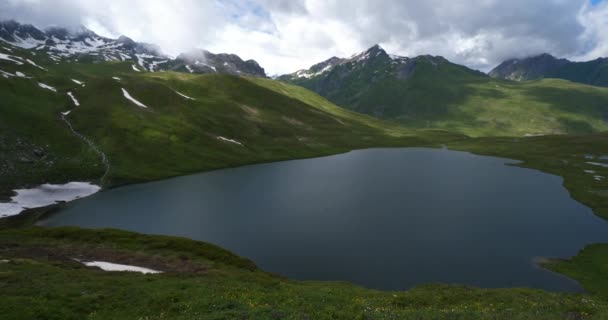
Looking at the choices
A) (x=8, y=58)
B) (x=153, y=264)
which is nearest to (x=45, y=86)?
(x=8, y=58)

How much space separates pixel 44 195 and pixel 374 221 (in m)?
80.2

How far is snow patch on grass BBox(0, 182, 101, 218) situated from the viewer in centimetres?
7346

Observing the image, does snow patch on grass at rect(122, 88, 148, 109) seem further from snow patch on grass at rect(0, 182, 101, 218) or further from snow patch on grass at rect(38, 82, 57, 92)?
snow patch on grass at rect(0, 182, 101, 218)

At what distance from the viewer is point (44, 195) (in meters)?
83.6

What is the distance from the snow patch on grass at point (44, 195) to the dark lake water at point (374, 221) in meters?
5.72

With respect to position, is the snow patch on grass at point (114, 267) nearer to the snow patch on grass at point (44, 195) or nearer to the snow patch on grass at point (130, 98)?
→ the snow patch on grass at point (44, 195)

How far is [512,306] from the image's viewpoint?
27125mm

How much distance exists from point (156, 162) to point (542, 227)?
114 m

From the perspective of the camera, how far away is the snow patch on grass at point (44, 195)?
7346 cm

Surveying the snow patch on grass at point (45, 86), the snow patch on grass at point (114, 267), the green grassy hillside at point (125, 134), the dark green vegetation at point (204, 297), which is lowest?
the snow patch on grass at point (114, 267)

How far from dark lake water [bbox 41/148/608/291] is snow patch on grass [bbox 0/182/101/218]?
5717mm

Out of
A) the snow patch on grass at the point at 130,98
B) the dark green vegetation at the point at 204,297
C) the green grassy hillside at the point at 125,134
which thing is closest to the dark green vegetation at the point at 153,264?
the dark green vegetation at the point at 204,297

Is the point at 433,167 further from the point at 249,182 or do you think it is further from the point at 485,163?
the point at 249,182

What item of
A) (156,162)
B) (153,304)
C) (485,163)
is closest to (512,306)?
(153,304)
